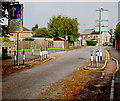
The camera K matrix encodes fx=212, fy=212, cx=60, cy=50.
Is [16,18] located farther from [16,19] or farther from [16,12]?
[16,12]

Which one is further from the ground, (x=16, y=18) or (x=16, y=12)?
(x=16, y=12)

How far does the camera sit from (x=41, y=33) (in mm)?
82938

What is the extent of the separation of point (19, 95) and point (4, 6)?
8.86 meters

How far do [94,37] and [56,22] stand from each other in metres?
43.7

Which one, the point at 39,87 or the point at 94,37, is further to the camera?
the point at 94,37

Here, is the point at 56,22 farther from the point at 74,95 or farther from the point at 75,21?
the point at 74,95

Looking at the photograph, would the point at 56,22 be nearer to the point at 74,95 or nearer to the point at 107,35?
the point at 107,35

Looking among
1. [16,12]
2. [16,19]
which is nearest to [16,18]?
[16,19]

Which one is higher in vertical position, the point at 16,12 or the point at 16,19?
the point at 16,12

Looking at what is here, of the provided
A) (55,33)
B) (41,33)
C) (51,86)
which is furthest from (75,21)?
(51,86)

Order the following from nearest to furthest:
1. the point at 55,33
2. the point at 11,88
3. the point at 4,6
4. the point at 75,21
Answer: the point at 11,88
the point at 4,6
the point at 75,21
the point at 55,33

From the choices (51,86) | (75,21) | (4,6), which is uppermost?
(75,21)

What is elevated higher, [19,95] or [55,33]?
[55,33]

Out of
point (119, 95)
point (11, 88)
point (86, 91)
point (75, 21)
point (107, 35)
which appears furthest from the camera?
point (107, 35)
